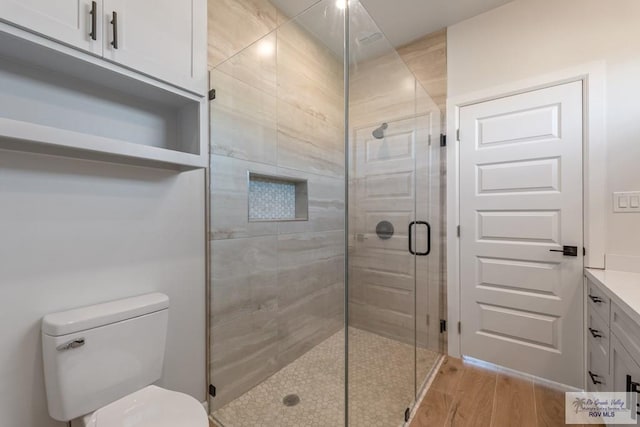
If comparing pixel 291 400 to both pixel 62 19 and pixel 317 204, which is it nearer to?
pixel 317 204

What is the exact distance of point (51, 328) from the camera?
97cm

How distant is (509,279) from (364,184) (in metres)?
1.37

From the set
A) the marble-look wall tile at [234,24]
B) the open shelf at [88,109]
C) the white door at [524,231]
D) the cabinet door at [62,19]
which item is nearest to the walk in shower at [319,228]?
the marble-look wall tile at [234,24]

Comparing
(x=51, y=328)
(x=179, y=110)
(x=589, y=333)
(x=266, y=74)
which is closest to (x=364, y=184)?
(x=266, y=74)

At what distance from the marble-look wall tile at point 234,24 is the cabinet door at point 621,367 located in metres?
2.44

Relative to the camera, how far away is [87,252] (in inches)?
45.4

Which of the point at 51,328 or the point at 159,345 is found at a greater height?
the point at 51,328

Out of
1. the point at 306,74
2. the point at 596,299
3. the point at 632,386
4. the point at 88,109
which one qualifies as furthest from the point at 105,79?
the point at 596,299

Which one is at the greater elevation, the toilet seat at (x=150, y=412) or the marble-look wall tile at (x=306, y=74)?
the marble-look wall tile at (x=306, y=74)

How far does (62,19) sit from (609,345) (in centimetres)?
268

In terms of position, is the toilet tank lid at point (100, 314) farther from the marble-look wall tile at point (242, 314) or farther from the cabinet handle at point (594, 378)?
the cabinet handle at point (594, 378)

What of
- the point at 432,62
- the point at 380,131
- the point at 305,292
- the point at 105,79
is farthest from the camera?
the point at 432,62

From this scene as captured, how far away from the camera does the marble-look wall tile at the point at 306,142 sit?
184 centimetres

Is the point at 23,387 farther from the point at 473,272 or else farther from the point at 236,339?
the point at 473,272
